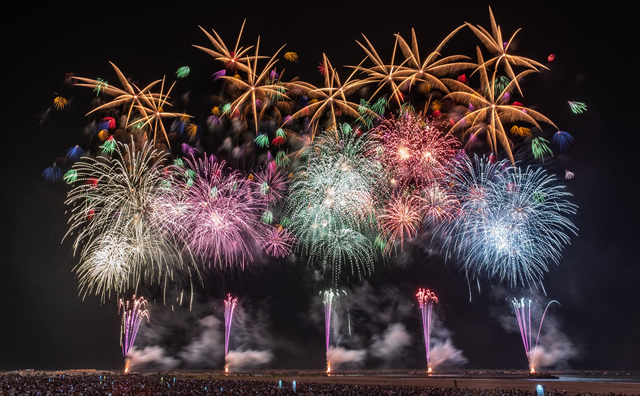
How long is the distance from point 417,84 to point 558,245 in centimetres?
2323

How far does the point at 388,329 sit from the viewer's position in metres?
48.9

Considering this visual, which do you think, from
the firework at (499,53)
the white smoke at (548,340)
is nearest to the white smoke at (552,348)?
the white smoke at (548,340)

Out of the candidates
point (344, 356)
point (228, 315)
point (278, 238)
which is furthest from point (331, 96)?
point (344, 356)

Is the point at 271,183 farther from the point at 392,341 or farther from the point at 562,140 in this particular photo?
the point at 562,140

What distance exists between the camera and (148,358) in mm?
48656

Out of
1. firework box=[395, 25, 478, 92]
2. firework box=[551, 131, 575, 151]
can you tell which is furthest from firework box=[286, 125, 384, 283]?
firework box=[551, 131, 575, 151]

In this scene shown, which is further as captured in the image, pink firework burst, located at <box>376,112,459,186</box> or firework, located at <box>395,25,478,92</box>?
pink firework burst, located at <box>376,112,459,186</box>

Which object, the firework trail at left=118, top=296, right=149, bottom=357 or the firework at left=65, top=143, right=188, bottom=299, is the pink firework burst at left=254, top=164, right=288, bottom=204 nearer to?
the firework at left=65, top=143, right=188, bottom=299

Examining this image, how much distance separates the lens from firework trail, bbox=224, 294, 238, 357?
157ft

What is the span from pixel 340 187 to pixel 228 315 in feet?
83.8

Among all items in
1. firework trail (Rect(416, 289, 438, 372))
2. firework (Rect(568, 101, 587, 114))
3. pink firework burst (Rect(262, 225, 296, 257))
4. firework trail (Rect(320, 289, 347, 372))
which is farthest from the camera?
firework trail (Rect(320, 289, 347, 372))

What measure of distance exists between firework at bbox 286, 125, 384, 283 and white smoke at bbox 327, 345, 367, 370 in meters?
19.9

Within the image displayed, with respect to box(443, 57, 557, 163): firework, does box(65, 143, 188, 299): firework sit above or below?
below

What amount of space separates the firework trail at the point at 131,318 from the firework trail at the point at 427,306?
98.4 ft
